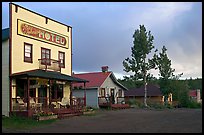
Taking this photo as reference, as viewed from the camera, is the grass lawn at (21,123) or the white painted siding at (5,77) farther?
the white painted siding at (5,77)

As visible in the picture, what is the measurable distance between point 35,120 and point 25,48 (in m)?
6.43

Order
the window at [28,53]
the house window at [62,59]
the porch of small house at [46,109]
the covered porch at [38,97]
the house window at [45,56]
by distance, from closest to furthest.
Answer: the porch of small house at [46,109]
the covered porch at [38,97]
the window at [28,53]
the house window at [45,56]
the house window at [62,59]

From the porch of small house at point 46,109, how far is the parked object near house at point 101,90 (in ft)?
32.0

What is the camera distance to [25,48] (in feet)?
74.8

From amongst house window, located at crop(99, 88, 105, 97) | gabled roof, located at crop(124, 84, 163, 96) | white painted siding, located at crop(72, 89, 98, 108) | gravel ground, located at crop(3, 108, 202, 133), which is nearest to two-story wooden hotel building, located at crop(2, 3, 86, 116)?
gravel ground, located at crop(3, 108, 202, 133)

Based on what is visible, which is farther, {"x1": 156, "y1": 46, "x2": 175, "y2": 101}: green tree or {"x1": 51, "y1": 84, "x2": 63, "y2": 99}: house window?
{"x1": 156, "y1": 46, "x2": 175, "y2": 101}: green tree

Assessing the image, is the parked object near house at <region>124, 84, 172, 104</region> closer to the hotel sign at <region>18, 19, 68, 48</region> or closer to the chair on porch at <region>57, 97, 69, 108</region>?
the hotel sign at <region>18, 19, 68, 48</region>

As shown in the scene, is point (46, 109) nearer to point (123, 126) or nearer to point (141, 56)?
point (123, 126)

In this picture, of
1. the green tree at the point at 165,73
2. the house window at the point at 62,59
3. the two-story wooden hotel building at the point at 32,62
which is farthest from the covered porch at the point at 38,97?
the green tree at the point at 165,73

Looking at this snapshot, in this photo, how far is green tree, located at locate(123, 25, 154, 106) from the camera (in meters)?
39.9

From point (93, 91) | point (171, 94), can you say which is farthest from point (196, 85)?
point (93, 91)

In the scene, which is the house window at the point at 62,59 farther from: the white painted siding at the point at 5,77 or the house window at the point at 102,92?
the house window at the point at 102,92

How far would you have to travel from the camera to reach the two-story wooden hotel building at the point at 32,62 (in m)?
21.2

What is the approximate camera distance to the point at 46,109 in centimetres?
2072
